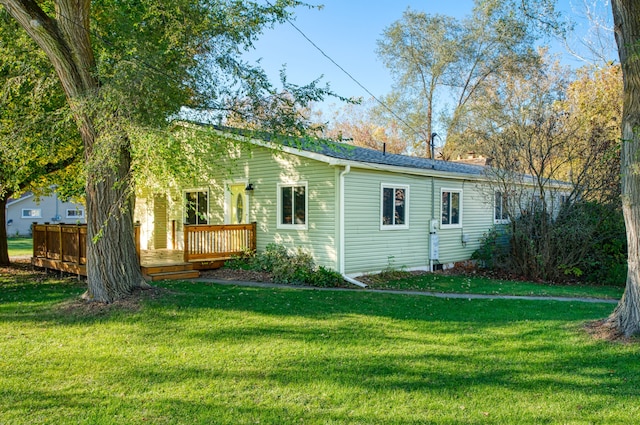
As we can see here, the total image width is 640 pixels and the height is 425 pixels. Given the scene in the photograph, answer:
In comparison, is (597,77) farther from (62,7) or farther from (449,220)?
(62,7)

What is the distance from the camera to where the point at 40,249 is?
549 inches

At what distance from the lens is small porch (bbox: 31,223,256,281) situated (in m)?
11.8

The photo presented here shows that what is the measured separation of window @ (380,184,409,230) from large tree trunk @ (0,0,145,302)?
6.38m

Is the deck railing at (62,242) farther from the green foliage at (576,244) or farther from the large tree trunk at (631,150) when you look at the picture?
the green foliage at (576,244)

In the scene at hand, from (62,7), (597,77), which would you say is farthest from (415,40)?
(62,7)

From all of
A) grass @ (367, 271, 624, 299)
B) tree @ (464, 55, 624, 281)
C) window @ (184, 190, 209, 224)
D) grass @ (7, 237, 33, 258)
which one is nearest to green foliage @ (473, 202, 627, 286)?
tree @ (464, 55, 624, 281)

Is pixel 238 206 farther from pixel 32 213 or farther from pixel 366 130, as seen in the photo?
pixel 32 213

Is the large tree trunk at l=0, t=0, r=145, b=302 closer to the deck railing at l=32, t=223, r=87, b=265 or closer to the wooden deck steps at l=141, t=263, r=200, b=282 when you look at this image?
the wooden deck steps at l=141, t=263, r=200, b=282

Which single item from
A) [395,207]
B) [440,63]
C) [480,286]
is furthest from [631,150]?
[440,63]

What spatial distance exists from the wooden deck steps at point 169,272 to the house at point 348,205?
1411 millimetres

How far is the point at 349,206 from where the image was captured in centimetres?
1156

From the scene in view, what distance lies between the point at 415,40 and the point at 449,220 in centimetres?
1861

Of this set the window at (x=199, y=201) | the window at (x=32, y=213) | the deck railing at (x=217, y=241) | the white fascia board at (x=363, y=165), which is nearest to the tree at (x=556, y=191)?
the white fascia board at (x=363, y=165)

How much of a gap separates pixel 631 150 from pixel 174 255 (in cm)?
1122
